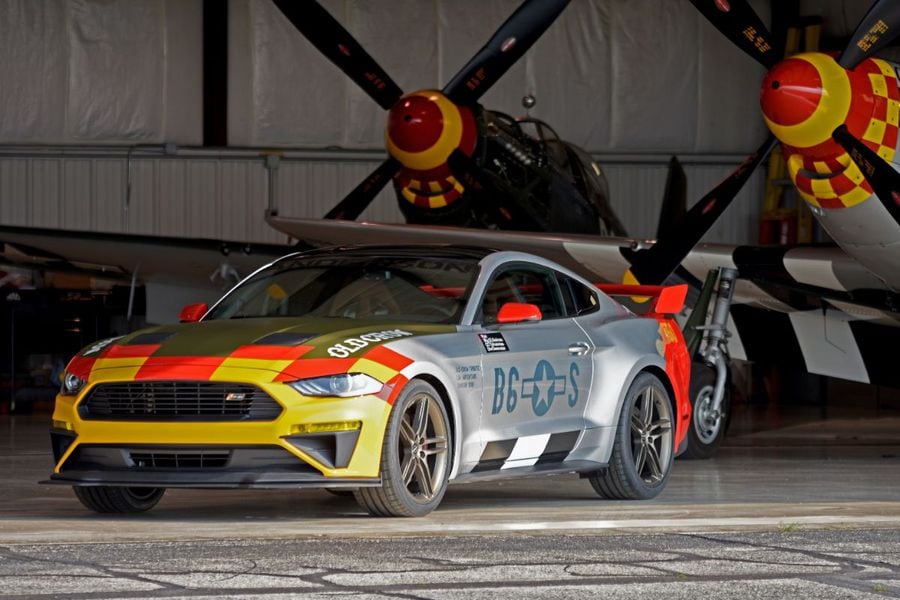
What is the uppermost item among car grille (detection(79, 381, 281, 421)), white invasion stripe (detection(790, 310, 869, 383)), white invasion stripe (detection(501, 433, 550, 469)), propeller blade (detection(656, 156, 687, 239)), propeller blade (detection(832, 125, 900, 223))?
propeller blade (detection(832, 125, 900, 223))

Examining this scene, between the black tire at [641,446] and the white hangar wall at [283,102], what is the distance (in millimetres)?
19599

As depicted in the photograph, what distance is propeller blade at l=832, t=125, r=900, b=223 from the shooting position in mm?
12938

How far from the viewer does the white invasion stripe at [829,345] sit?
50.4ft

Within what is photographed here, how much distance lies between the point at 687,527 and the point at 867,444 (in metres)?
9.80

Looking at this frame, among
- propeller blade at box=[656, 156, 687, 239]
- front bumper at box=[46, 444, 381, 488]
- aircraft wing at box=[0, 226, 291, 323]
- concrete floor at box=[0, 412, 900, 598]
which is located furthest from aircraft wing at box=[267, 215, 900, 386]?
front bumper at box=[46, 444, 381, 488]

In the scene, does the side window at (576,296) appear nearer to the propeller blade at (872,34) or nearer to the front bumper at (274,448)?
the front bumper at (274,448)

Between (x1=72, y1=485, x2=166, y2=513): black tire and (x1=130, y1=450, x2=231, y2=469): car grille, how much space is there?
1.78ft

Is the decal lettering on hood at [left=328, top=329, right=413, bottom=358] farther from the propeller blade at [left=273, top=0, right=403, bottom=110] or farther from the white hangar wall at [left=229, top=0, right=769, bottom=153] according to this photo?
the white hangar wall at [left=229, top=0, right=769, bottom=153]

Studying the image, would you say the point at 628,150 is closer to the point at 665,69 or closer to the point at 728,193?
the point at 665,69

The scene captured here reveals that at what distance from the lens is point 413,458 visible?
7.27m

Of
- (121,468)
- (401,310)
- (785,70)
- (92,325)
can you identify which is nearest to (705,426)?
(785,70)

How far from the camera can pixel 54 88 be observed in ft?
88.8

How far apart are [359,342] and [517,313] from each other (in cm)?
95

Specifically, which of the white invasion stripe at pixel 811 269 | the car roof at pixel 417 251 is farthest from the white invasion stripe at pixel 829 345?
the car roof at pixel 417 251
